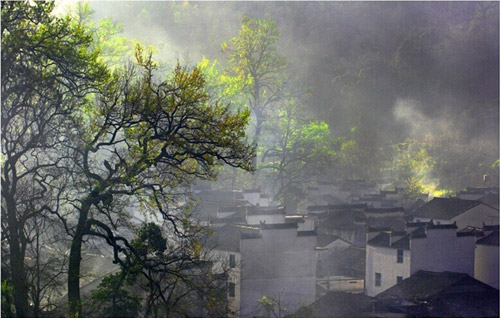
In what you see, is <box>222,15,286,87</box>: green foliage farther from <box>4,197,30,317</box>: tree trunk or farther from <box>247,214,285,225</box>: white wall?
<box>4,197,30,317</box>: tree trunk

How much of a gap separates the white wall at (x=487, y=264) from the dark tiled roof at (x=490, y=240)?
0.15 m

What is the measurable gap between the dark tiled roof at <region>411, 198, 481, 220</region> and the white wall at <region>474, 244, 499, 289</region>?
567 centimetres

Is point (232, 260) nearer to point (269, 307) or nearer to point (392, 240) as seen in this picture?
point (269, 307)

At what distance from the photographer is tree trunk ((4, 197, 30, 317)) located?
33.0 feet

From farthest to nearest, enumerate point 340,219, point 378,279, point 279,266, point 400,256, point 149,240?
point 340,219 < point 378,279 < point 400,256 < point 279,266 < point 149,240

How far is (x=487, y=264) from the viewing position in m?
31.2

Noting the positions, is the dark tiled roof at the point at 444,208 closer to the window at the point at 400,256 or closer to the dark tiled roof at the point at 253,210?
the window at the point at 400,256

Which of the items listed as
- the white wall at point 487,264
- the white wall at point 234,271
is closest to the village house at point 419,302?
the white wall at point 234,271

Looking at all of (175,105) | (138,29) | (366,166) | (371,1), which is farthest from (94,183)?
(371,1)

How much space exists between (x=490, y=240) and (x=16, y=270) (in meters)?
25.7

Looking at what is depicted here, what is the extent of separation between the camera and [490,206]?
38.8 meters

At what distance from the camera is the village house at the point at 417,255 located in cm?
2953

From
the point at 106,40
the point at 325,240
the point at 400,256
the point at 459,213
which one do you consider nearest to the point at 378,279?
the point at 400,256

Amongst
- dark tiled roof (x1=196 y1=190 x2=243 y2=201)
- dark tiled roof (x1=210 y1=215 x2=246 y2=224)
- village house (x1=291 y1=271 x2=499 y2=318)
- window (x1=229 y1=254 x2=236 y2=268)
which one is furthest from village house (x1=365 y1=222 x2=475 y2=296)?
dark tiled roof (x1=196 y1=190 x2=243 y2=201)
